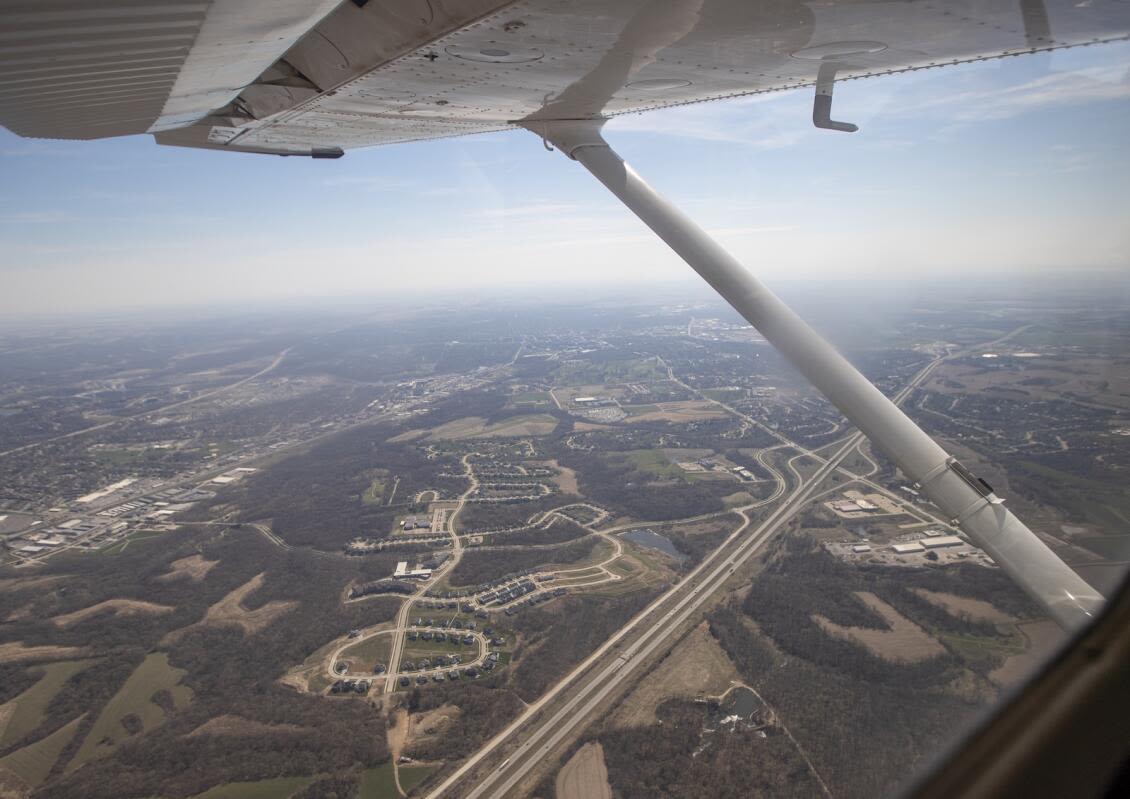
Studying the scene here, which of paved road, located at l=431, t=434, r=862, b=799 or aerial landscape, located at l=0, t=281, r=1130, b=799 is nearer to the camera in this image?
aerial landscape, located at l=0, t=281, r=1130, b=799

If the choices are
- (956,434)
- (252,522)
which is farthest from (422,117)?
(252,522)

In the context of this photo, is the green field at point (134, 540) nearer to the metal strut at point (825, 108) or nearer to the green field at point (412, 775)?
the green field at point (412, 775)

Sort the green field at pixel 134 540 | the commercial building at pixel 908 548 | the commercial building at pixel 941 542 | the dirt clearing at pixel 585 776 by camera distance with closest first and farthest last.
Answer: the dirt clearing at pixel 585 776, the commercial building at pixel 908 548, the commercial building at pixel 941 542, the green field at pixel 134 540

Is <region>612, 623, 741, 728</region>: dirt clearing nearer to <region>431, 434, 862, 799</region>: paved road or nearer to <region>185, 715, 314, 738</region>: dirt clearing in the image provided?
<region>431, 434, 862, 799</region>: paved road

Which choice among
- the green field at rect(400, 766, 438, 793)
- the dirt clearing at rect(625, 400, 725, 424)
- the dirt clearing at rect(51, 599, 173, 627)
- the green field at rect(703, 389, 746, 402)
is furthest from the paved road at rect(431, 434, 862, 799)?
the green field at rect(703, 389, 746, 402)

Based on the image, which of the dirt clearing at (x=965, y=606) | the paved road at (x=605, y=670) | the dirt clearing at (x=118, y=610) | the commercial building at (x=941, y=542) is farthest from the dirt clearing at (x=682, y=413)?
the dirt clearing at (x=118, y=610)

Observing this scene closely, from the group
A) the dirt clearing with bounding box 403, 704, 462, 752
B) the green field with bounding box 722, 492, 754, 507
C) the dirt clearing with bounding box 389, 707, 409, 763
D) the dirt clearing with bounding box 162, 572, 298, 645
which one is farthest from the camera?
the green field with bounding box 722, 492, 754, 507
